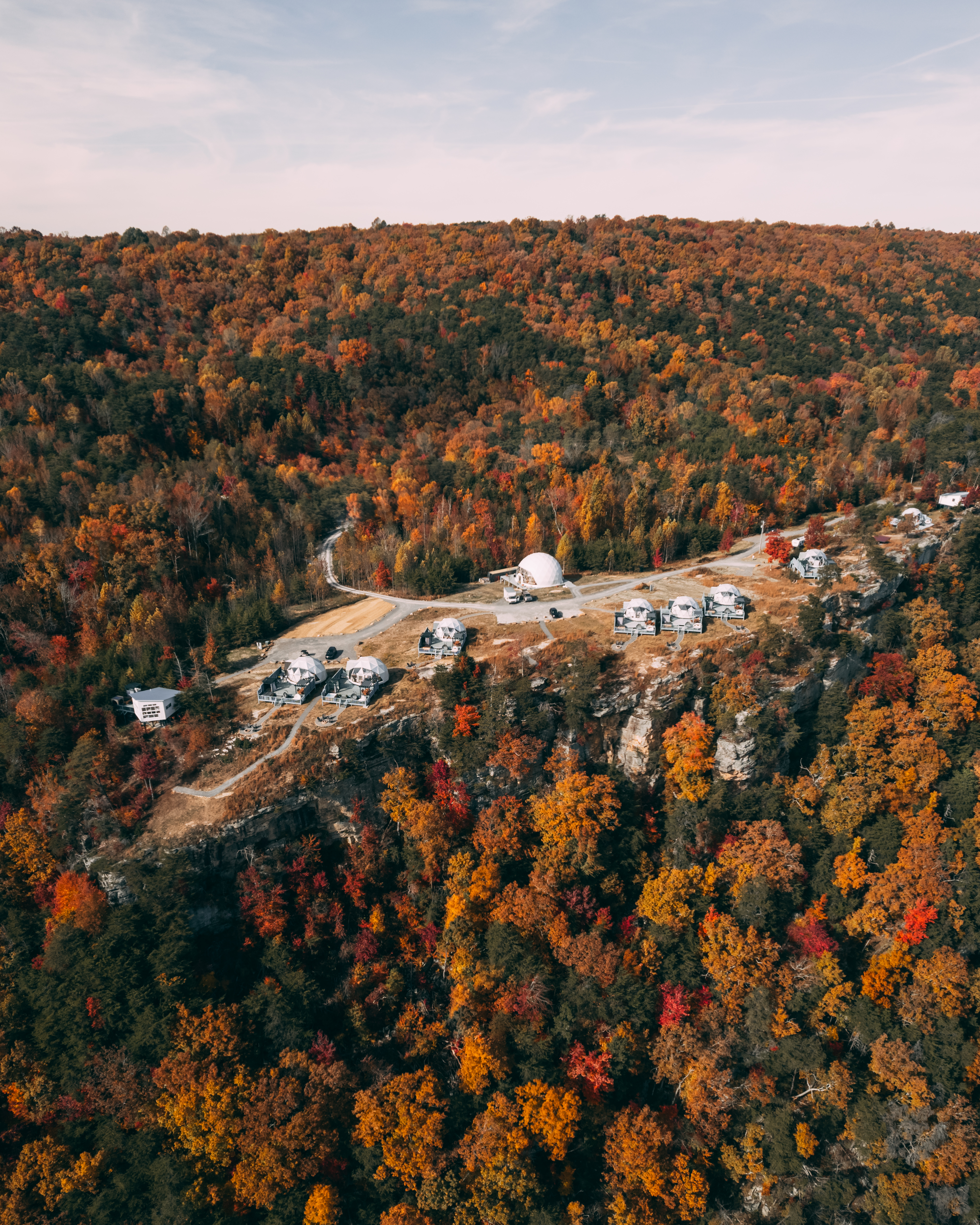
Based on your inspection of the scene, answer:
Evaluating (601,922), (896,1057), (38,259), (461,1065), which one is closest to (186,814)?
(461,1065)

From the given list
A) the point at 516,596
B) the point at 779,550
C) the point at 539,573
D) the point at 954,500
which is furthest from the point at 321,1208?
the point at 954,500

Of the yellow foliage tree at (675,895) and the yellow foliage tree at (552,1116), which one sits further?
the yellow foliage tree at (675,895)

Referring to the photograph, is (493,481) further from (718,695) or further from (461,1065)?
(461,1065)

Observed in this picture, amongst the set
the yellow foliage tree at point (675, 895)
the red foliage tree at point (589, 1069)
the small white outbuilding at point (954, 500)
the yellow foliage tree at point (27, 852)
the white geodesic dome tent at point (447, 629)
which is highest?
the small white outbuilding at point (954, 500)

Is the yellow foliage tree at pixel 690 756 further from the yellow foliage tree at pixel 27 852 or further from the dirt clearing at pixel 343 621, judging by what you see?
the yellow foliage tree at pixel 27 852

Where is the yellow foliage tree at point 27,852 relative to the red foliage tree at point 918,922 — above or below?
above

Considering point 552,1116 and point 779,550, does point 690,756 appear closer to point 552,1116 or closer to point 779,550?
point 552,1116

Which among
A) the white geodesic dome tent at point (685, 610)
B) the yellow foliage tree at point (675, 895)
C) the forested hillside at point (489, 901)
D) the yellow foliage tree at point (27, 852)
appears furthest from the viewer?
the white geodesic dome tent at point (685, 610)

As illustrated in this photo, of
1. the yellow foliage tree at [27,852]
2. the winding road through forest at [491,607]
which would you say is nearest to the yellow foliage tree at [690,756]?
the winding road through forest at [491,607]
